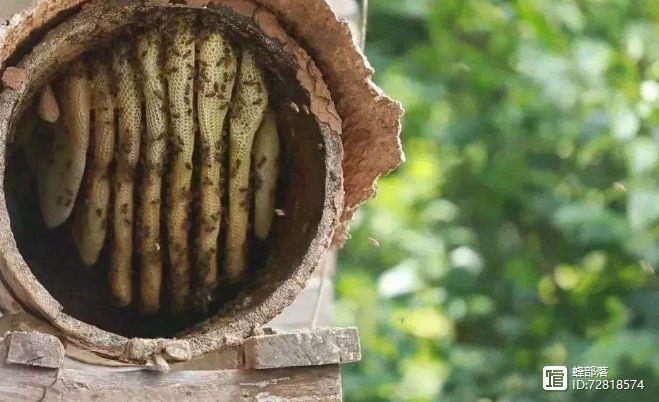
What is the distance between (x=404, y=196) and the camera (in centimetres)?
450

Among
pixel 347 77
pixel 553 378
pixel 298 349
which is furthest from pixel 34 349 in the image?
pixel 553 378

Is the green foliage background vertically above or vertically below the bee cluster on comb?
above

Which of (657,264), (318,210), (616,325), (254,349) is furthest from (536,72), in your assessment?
(254,349)

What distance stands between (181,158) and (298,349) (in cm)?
42

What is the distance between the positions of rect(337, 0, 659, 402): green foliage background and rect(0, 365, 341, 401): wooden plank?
78.3 inches

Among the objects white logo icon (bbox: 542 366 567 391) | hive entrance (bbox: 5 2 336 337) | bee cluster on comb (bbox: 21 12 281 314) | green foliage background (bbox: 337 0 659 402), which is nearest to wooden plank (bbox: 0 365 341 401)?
hive entrance (bbox: 5 2 336 337)

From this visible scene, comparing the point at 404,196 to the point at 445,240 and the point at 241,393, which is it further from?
the point at 241,393

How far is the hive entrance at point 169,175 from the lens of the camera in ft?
6.05

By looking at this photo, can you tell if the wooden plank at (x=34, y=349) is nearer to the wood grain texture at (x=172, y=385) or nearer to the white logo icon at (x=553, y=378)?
the wood grain texture at (x=172, y=385)

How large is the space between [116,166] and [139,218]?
0.34 ft

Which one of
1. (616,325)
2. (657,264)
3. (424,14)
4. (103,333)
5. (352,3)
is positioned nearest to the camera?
(103,333)

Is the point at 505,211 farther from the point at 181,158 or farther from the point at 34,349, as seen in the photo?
the point at 34,349

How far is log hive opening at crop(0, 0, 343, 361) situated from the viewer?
180 centimetres

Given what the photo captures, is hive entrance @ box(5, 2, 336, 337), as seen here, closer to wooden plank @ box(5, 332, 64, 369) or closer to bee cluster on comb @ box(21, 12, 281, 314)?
bee cluster on comb @ box(21, 12, 281, 314)
